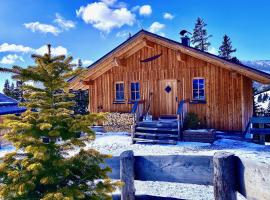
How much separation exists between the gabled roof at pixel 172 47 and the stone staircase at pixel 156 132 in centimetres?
377

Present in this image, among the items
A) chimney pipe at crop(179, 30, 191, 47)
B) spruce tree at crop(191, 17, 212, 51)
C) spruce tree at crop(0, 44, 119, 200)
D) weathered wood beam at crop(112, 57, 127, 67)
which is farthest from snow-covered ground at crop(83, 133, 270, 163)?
spruce tree at crop(191, 17, 212, 51)

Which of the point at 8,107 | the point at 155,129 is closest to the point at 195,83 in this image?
the point at 155,129

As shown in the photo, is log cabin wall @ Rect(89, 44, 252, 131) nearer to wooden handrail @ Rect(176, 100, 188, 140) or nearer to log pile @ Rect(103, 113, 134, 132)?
log pile @ Rect(103, 113, 134, 132)

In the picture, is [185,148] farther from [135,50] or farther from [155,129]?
[135,50]

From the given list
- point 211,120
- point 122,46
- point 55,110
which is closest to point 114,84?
point 122,46

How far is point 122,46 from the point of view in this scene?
1580cm

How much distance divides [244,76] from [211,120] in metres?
2.89

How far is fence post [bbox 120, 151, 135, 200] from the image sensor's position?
329cm

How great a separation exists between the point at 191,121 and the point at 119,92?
5.24m

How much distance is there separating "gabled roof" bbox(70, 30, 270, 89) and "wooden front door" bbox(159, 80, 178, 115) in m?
2.08

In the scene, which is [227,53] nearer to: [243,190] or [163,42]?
[163,42]

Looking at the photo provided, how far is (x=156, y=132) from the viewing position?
13805 mm

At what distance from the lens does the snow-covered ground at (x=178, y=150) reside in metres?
6.98

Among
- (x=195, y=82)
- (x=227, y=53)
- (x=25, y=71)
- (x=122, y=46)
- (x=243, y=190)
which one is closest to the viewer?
(x=243, y=190)
